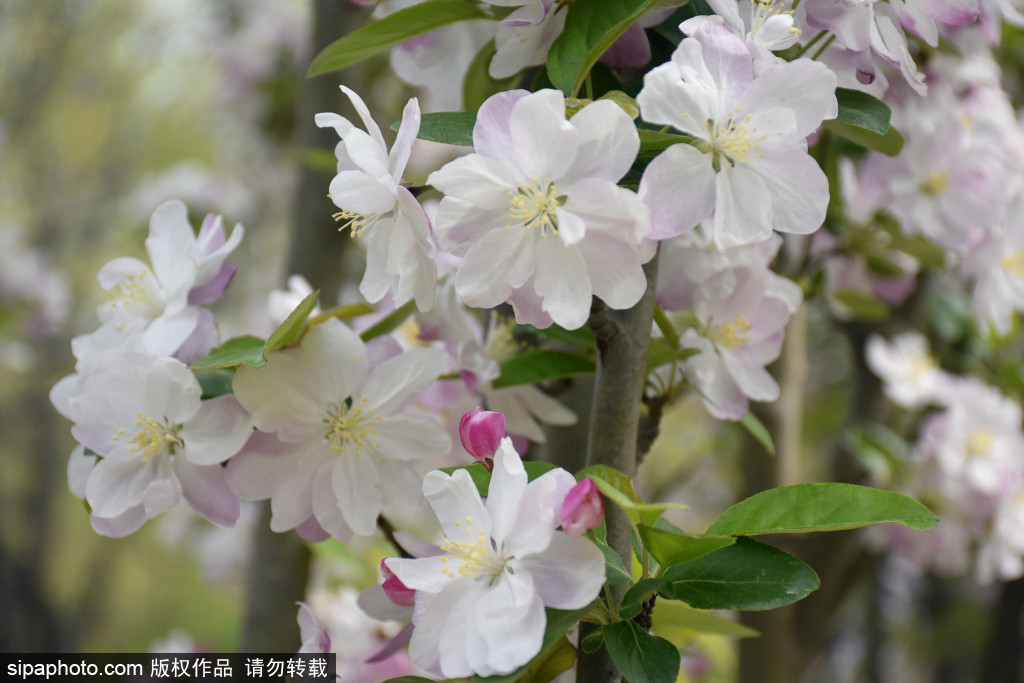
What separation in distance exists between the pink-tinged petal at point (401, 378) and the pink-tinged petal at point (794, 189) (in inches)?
9.9

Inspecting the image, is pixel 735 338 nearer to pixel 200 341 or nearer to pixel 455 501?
pixel 455 501

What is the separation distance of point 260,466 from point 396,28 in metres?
0.33

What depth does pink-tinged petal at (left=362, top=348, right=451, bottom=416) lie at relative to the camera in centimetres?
59

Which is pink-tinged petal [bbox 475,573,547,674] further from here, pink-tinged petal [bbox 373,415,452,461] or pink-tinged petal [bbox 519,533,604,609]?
pink-tinged petal [bbox 373,415,452,461]

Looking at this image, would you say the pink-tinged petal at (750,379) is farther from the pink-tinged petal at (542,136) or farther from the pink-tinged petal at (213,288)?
the pink-tinged petal at (213,288)

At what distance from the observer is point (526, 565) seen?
43 centimetres

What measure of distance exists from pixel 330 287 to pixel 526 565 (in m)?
0.95

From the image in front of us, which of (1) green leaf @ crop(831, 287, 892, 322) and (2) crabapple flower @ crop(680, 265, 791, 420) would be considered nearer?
(2) crabapple flower @ crop(680, 265, 791, 420)

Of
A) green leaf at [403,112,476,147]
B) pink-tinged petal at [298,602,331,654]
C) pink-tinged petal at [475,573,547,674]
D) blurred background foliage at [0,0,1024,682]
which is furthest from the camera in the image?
blurred background foliage at [0,0,1024,682]

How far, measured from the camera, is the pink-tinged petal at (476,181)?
0.43 metres

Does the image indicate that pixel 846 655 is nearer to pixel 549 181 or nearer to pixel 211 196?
pixel 211 196

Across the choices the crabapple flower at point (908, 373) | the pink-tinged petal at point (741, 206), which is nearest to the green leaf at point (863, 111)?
the pink-tinged petal at point (741, 206)

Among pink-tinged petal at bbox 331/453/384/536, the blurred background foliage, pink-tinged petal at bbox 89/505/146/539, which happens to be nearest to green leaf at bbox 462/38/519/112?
pink-tinged petal at bbox 331/453/384/536

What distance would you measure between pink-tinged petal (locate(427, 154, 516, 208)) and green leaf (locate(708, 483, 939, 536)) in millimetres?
223
